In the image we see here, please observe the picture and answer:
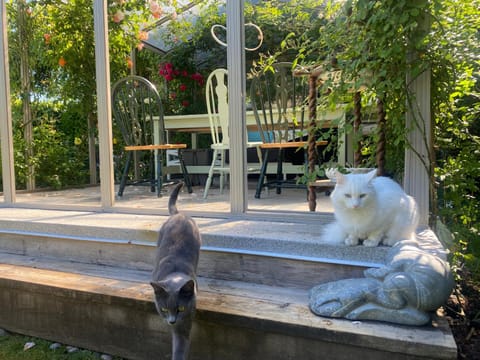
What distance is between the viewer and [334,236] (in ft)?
5.51

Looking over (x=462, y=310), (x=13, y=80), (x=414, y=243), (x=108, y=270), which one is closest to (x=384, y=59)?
(x=414, y=243)

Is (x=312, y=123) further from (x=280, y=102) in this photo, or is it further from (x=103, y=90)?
(x=103, y=90)

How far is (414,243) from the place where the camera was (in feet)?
5.08

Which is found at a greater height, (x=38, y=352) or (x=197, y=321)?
(x=197, y=321)

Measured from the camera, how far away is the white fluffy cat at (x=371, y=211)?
4.84 ft

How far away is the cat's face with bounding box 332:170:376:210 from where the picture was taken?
146 centimetres

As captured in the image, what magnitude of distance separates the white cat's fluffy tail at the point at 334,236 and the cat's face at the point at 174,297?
2.22 feet

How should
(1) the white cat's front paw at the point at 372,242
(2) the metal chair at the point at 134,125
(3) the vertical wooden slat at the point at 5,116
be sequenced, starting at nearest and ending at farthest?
(1) the white cat's front paw at the point at 372,242 → (3) the vertical wooden slat at the point at 5,116 → (2) the metal chair at the point at 134,125

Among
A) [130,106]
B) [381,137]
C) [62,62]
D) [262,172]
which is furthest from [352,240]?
[62,62]

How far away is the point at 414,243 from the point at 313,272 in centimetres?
43

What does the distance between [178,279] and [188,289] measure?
0.21 feet

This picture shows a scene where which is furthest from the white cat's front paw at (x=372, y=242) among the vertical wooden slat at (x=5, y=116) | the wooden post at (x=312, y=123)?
the vertical wooden slat at (x=5, y=116)

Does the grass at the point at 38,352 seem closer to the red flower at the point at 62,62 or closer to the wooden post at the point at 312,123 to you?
the wooden post at the point at 312,123

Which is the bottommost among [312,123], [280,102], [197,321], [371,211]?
[197,321]
